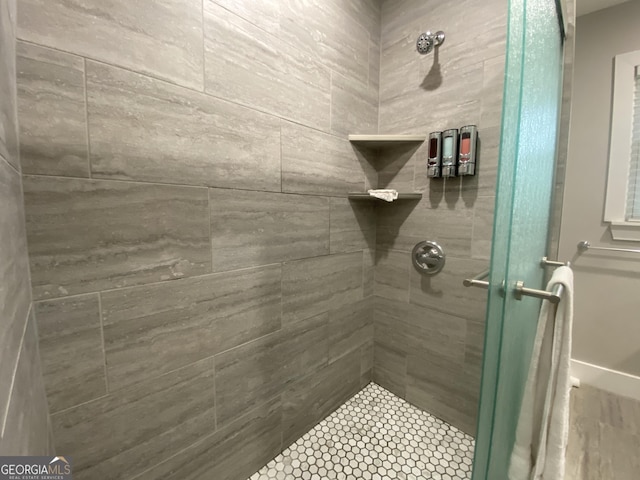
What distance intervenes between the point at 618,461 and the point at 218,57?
229 centimetres

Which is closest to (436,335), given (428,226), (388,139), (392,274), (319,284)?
(392,274)

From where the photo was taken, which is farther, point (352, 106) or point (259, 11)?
point (352, 106)

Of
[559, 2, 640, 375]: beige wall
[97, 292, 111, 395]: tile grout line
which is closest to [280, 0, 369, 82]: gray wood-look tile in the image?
[97, 292, 111, 395]: tile grout line

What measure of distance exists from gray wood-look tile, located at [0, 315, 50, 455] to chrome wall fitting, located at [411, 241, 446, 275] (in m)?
1.36

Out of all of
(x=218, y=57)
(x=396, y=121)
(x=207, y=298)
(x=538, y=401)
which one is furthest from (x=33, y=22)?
(x=538, y=401)

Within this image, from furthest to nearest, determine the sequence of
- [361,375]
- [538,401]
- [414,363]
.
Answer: [361,375]
[414,363]
[538,401]

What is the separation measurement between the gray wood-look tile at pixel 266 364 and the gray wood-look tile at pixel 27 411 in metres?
0.43

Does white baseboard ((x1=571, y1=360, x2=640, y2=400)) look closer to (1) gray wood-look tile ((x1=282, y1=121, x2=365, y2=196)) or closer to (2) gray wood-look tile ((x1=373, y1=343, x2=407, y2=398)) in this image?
(2) gray wood-look tile ((x1=373, y1=343, x2=407, y2=398))

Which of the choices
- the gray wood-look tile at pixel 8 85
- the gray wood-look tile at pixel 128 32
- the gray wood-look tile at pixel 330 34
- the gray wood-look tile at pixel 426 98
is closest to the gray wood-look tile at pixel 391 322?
the gray wood-look tile at pixel 426 98

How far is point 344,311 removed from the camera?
138 cm

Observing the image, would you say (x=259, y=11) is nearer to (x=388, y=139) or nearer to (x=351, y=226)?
(x=388, y=139)

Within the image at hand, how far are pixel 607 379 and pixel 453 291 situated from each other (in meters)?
1.39

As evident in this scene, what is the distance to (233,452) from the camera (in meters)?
0.97

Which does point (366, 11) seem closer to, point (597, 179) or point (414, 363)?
point (597, 179)
